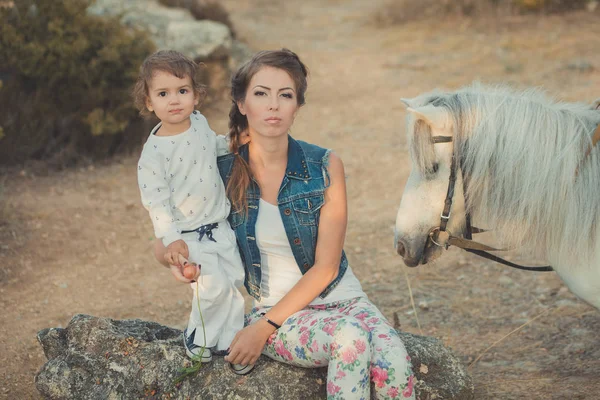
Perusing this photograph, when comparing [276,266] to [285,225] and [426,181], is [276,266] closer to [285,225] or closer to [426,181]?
[285,225]

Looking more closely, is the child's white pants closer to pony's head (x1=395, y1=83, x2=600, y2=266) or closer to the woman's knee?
the woman's knee

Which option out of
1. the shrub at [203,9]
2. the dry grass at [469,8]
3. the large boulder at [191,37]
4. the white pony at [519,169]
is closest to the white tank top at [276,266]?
the white pony at [519,169]

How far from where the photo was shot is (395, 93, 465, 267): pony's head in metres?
2.59

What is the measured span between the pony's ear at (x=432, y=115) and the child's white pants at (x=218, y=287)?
0.88 m

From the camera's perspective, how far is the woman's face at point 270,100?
2.60m

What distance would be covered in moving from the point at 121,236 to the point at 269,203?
3.17 meters

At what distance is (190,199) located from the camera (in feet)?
8.60

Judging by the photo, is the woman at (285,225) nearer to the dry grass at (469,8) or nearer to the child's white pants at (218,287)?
the child's white pants at (218,287)

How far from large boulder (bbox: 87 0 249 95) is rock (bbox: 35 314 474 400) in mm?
5738

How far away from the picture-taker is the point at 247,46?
33.9 ft

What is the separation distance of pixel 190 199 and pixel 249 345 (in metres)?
0.62

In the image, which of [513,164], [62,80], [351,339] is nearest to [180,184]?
[351,339]

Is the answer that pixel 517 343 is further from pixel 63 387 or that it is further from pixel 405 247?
pixel 63 387

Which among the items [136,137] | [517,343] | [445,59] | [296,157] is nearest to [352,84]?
[445,59]
